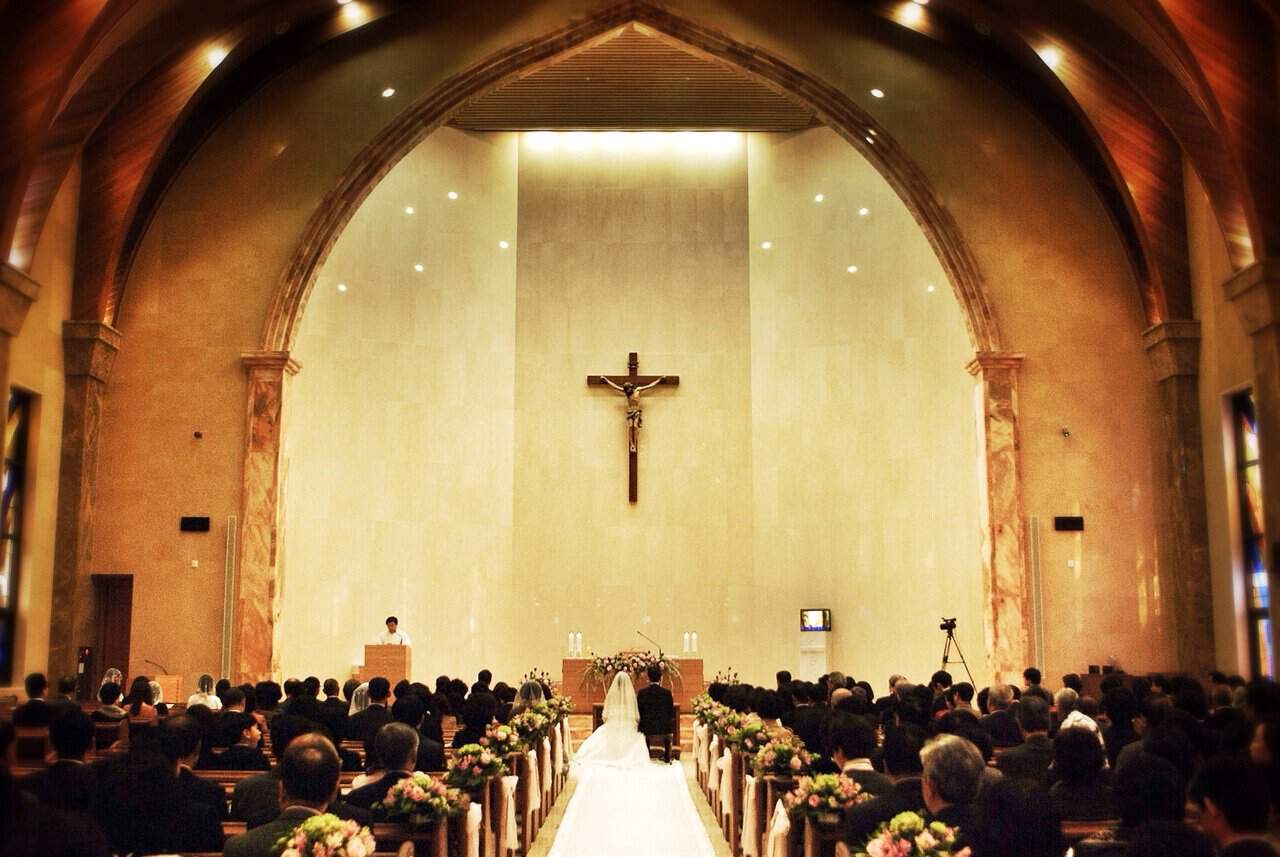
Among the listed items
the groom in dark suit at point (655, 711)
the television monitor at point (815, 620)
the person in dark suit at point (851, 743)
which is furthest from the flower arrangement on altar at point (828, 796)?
the television monitor at point (815, 620)

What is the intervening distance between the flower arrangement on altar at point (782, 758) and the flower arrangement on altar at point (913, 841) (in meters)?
2.50

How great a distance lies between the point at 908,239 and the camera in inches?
661

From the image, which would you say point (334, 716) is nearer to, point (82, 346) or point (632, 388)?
point (82, 346)

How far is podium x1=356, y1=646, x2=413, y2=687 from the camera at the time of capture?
13945mm

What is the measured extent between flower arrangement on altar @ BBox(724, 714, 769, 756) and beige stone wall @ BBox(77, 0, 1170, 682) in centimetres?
608

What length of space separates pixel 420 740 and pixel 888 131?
30.8 ft

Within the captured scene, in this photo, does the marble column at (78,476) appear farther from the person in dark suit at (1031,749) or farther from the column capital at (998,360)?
the person in dark suit at (1031,749)

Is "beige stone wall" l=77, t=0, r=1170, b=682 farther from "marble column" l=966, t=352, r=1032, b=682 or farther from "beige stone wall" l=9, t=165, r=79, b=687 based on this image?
"beige stone wall" l=9, t=165, r=79, b=687

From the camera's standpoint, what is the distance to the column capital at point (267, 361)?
1353cm

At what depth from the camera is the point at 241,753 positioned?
7141 millimetres

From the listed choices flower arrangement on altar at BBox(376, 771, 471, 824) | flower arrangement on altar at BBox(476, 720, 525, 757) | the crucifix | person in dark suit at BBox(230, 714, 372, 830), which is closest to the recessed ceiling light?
the crucifix

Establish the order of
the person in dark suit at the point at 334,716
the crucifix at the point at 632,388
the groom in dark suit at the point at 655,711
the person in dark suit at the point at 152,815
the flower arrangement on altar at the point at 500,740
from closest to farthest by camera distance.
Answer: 1. the person in dark suit at the point at 152,815
2. the flower arrangement on altar at the point at 500,740
3. the person in dark suit at the point at 334,716
4. the groom in dark suit at the point at 655,711
5. the crucifix at the point at 632,388

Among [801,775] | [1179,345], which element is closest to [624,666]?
[1179,345]

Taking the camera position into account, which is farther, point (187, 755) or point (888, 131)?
point (888, 131)
